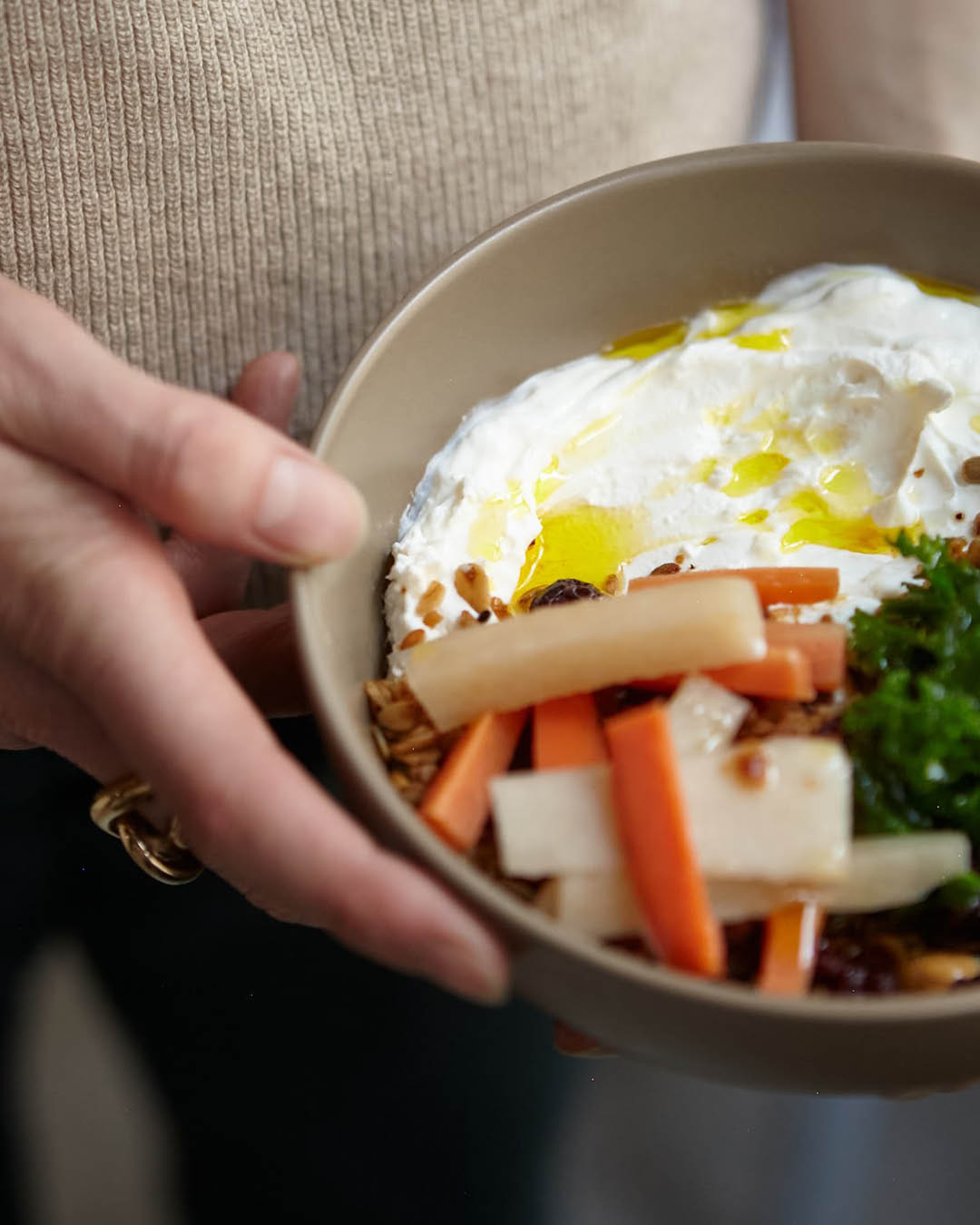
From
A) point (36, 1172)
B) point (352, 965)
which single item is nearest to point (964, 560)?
point (352, 965)

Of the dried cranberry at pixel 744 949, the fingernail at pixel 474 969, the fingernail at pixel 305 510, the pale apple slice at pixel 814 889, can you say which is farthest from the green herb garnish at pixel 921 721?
the fingernail at pixel 305 510

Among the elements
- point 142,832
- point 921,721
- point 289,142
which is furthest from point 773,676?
point 289,142

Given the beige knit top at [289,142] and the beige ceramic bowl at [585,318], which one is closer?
the beige ceramic bowl at [585,318]

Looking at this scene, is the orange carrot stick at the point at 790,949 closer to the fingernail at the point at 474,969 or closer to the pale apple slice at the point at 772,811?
the pale apple slice at the point at 772,811

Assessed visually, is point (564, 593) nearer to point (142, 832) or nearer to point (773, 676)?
point (773, 676)

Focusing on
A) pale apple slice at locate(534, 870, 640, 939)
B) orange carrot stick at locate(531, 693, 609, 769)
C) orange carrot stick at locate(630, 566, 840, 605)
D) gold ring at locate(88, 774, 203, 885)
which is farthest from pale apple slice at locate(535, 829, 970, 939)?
gold ring at locate(88, 774, 203, 885)
